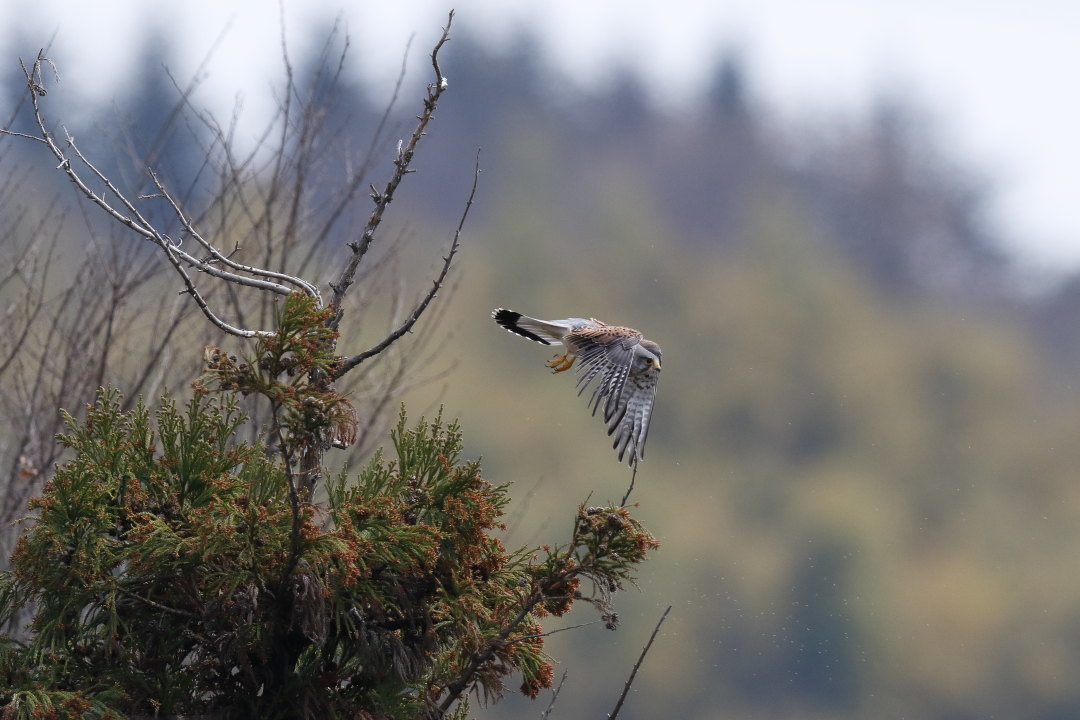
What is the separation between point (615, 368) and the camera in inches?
158

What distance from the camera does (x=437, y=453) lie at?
9.23ft

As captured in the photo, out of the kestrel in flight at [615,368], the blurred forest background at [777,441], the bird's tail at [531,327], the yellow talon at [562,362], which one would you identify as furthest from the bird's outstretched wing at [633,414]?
the blurred forest background at [777,441]

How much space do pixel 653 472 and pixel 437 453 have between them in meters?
18.7

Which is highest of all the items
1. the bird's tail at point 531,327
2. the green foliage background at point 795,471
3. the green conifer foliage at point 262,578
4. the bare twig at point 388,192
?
the green foliage background at point 795,471

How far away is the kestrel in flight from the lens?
390 cm

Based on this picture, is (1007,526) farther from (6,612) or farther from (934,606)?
(6,612)

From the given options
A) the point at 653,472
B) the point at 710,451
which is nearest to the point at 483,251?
the point at 653,472

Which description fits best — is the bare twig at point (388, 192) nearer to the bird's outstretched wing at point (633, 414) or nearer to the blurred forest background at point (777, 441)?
the bird's outstretched wing at point (633, 414)

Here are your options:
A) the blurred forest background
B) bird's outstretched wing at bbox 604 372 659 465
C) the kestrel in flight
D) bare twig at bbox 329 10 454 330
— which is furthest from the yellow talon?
the blurred forest background

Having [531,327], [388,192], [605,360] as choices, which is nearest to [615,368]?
[605,360]

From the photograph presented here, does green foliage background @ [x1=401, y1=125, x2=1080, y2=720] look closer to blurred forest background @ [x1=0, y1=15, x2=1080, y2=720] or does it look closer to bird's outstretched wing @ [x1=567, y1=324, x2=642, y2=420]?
blurred forest background @ [x1=0, y1=15, x2=1080, y2=720]

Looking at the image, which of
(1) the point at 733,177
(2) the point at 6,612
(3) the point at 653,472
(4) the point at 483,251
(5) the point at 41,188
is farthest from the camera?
(1) the point at 733,177

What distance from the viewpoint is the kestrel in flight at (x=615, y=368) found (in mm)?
3900

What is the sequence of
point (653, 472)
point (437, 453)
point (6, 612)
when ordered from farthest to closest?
point (653, 472) < point (437, 453) < point (6, 612)
